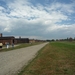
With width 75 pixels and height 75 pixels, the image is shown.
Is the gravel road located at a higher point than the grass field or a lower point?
lower

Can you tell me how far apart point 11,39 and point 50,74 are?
6915cm

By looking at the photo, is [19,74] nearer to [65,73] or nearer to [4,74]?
[4,74]

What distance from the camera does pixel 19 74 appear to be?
7.89m

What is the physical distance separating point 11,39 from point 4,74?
224 ft

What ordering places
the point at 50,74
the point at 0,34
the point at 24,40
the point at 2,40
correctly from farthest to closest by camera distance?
the point at 24,40, the point at 0,34, the point at 2,40, the point at 50,74

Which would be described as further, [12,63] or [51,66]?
[12,63]

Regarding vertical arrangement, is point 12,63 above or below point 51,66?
below

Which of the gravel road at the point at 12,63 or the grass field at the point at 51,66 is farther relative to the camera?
the gravel road at the point at 12,63

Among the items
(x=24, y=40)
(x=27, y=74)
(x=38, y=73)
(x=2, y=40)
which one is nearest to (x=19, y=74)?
(x=27, y=74)

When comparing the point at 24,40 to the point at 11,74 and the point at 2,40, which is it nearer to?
the point at 2,40

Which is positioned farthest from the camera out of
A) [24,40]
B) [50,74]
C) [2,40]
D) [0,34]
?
[24,40]

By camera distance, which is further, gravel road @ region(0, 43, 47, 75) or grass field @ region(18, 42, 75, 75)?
gravel road @ region(0, 43, 47, 75)

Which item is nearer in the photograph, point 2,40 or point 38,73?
point 38,73

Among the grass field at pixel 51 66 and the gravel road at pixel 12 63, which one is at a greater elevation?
the grass field at pixel 51 66
